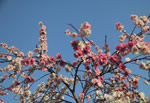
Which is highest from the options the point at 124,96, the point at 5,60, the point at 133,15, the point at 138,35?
the point at 133,15

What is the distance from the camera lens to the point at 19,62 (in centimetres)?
558

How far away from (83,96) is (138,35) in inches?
120

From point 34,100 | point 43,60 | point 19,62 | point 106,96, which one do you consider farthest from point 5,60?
point 106,96

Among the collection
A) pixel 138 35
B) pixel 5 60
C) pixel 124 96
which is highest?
pixel 138 35

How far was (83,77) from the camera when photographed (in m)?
6.73

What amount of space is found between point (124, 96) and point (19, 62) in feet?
11.2

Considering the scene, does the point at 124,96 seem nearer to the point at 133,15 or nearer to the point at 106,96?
the point at 106,96

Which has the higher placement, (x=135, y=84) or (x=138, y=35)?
(x=138, y=35)

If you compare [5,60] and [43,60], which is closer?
[43,60]

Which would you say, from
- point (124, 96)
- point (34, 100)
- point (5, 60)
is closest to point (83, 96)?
point (124, 96)

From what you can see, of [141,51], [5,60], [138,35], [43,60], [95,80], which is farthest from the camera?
[138,35]

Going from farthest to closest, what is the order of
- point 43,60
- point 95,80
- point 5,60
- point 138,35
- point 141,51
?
point 138,35 → point 5,60 → point 43,60 → point 95,80 → point 141,51

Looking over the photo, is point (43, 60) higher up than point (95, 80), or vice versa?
point (43, 60)

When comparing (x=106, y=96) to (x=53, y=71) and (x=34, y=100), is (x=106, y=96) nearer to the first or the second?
(x=53, y=71)
